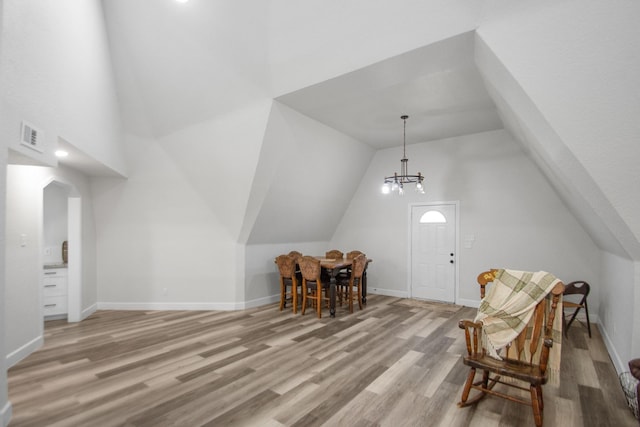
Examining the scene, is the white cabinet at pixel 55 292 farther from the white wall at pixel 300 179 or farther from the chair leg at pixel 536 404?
the chair leg at pixel 536 404

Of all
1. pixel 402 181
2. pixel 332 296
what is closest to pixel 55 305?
pixel 332 296

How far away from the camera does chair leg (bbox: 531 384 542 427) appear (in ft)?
7.66

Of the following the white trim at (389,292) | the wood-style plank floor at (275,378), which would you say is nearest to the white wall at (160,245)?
the wood-style plank floor at (275,378)

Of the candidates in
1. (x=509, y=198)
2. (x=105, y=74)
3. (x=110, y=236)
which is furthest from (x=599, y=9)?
(x=110, y=236)

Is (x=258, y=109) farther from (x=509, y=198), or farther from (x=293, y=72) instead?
(x=509, y=198)

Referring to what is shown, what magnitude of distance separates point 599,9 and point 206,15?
363cm

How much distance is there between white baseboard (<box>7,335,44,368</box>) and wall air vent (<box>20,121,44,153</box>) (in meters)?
2.37

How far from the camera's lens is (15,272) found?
3600 millimetres

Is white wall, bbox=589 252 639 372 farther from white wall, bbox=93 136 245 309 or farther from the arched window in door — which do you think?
white wall, bbox=93 136 245 309

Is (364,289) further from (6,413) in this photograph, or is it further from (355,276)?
(6,413)

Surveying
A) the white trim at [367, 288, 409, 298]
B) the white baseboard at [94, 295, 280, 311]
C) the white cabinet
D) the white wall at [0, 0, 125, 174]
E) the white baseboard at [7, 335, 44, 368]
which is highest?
the white wall at [0, 0, 125, 174]

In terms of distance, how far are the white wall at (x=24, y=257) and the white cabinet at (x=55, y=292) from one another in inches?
40.2

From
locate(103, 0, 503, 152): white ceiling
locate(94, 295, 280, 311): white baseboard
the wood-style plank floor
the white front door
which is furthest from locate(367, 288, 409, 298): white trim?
locate(103, 0, 503, 152): white ceiling

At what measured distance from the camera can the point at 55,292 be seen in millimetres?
4945
